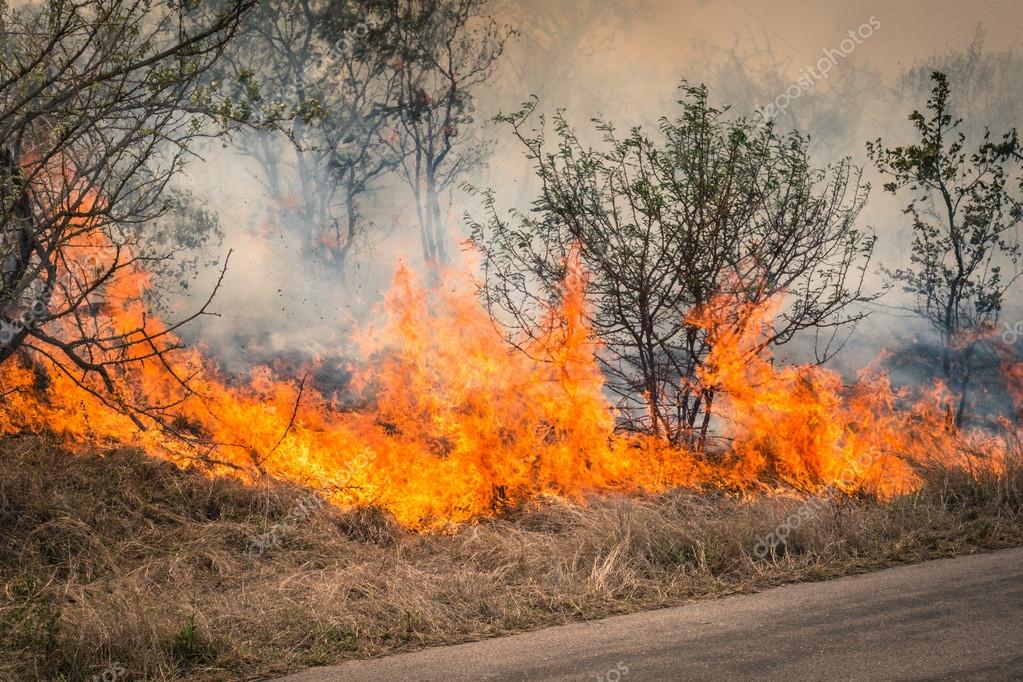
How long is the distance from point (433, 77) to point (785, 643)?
22.6 metres

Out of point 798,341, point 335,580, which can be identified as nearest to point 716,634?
point 335,580

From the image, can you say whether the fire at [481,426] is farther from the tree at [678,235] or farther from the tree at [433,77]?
the tree at [433,77]

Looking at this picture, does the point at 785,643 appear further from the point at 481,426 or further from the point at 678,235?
the point at 678,235

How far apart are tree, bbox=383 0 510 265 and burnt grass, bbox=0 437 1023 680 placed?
14934 millimetres

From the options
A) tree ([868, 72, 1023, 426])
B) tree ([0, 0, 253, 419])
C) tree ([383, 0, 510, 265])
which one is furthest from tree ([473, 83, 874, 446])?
tree ([383, 0, 510, 265])

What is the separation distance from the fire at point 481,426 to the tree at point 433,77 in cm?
1256

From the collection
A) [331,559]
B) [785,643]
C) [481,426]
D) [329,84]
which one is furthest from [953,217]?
[785,643]

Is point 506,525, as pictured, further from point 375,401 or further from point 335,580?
point 375,401

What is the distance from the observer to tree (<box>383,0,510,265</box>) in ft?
83.7

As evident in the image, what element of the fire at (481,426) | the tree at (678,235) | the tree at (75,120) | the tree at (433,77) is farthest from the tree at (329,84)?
the tree at (75,120)

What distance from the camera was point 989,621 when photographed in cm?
664

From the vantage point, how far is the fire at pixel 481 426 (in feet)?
37.1

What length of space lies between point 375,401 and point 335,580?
20.7ft

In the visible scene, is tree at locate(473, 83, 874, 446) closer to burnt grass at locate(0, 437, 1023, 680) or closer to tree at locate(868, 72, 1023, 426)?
burnt grass at locate(0, 437, 1023, 680)
